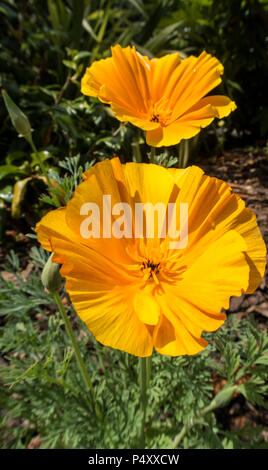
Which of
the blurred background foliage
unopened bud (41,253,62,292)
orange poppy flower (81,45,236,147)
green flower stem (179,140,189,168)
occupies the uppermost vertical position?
the blurred background foliage

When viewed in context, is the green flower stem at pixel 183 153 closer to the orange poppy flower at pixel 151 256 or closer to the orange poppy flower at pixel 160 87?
the orange poppy flower at pixel 160 87

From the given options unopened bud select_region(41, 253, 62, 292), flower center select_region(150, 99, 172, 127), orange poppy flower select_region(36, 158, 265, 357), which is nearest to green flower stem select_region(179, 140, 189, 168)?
flower center select_region(150, 99, 172, 127)

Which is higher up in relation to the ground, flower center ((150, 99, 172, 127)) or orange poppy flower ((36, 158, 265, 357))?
flower center ((150, 99, 172, 127))

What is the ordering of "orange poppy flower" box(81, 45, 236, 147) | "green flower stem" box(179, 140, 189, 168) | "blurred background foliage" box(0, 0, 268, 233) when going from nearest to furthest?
1. "orange poppy flower" box(81, 45, 236, 147)
2. "green flower stem" box(179, 140, 189, 168)
3. "blurred background foliage" box(0, 0, 268, 233)

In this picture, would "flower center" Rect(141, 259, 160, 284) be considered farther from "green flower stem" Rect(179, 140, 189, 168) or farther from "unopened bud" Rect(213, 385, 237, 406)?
"green flower stem" Rect(179, 140, 189, 168)
